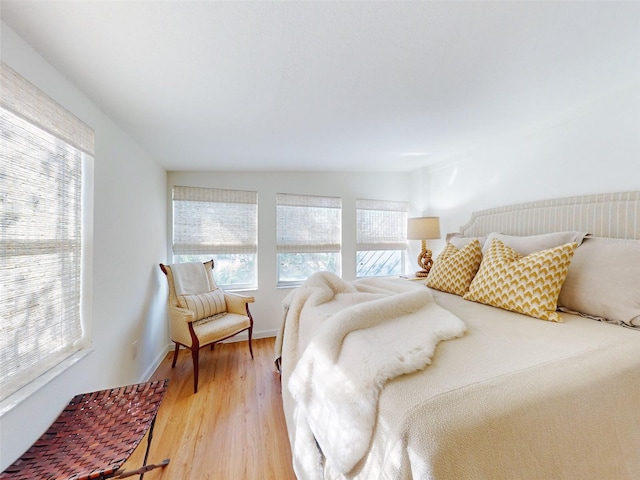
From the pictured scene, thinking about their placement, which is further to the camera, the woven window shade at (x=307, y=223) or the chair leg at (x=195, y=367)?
the woven window shade at (x=307, y=223)

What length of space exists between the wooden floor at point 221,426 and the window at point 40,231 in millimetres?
805

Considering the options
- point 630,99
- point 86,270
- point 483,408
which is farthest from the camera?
point 630,99

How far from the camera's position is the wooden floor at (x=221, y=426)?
1.40 m

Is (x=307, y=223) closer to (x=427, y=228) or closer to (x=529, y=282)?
(x=427, y=228)

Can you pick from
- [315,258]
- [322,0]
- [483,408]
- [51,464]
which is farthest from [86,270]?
[315,258]

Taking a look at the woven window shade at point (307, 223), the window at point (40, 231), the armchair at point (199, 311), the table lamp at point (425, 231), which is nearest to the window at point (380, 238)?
the woven window shade at point (307, 223)

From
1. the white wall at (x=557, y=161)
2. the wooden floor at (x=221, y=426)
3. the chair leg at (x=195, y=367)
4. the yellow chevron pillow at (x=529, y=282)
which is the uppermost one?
the white wall at (x=557, y=161)

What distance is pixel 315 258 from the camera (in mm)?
3541

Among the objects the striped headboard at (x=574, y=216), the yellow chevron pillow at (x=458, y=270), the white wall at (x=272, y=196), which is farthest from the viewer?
the white wall at (x=272, y=196)

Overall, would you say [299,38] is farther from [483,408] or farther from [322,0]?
[483,408]

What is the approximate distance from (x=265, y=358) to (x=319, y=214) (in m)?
1.92

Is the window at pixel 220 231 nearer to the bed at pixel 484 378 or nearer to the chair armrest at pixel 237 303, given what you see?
the chair armrest at pixel 237 303

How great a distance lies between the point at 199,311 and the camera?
246 centimetres

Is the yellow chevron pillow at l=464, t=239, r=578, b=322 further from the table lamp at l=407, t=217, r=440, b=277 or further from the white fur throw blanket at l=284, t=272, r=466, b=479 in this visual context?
the table lamp at l=407, t=217, r=440, b=277
